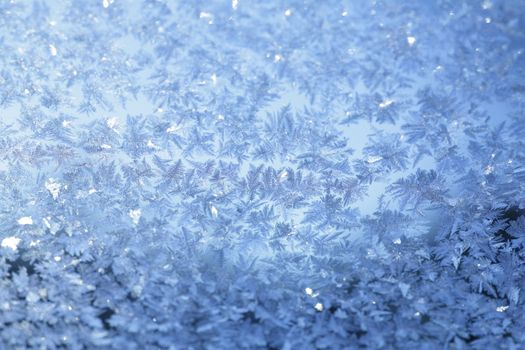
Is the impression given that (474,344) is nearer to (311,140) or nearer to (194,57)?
(311,140)

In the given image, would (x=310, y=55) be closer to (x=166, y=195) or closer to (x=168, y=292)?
(x=166, y=195)

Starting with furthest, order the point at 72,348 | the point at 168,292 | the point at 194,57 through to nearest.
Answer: the point at 194,57 → the point at 168,292 → the point at 72,348

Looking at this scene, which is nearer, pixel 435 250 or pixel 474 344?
pixel 474 344

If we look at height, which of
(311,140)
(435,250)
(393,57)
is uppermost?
(393,57)

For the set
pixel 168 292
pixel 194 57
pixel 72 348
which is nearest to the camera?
pixel 72 348

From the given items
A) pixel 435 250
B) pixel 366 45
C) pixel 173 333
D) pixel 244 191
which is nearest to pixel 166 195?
pixel 244 191

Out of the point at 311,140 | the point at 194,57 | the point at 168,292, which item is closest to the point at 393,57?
the point at 311,140

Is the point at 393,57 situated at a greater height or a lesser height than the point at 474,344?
greater
